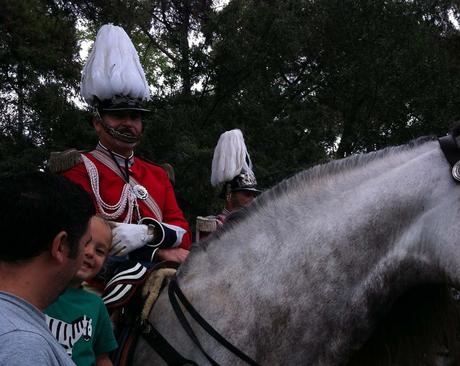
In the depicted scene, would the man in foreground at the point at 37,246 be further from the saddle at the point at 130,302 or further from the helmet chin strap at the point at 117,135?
the helmet chin strap at the point at 117,135

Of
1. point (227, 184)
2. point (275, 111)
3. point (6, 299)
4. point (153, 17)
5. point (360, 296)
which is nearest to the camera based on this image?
point (6, 299)

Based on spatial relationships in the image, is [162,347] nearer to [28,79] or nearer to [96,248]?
[96,248]

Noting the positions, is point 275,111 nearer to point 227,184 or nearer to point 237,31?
point 237,31

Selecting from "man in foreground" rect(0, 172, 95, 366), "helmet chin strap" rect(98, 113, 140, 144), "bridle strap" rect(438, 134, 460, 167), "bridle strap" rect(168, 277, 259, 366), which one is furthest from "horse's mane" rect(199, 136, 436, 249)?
"man in foreground" rect(0, 172, 95, 366)

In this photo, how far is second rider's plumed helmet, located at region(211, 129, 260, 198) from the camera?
20.9ft

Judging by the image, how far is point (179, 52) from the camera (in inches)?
Result: 495

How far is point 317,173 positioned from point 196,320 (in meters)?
0.77

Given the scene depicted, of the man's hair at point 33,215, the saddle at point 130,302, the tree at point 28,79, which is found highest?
the tree at point 28,79

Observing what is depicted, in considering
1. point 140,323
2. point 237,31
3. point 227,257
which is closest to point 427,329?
point 227,257

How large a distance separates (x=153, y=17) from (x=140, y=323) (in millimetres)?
12999

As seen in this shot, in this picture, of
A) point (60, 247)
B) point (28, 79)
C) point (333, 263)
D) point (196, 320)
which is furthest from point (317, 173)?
point (28, 79)

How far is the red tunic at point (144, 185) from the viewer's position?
3.00 metres

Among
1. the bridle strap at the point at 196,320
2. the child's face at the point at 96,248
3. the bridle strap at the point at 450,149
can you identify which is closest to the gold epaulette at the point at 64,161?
the child's face at the point at 96,248

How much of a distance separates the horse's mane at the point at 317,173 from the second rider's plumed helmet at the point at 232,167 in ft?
12.2
